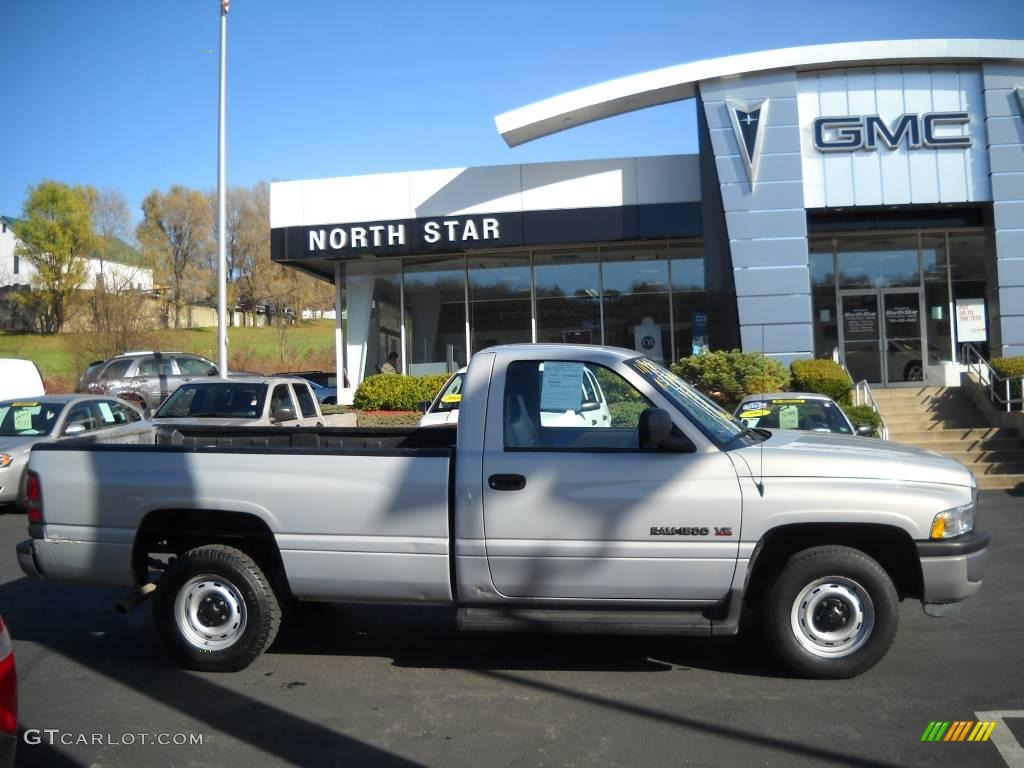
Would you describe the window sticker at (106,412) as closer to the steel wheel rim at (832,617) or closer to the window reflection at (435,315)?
the window reflection at (435,315)

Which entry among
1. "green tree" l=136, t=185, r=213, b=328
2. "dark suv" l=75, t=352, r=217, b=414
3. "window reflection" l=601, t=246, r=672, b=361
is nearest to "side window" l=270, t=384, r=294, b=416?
"dark suv" l=75, t=352, r=217, b=414

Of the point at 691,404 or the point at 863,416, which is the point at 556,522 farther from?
the point at 863,416

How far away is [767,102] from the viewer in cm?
1867

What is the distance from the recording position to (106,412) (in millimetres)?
13695

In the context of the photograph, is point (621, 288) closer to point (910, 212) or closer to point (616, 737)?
point (910, 212)

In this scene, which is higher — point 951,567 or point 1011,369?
point 1011,369

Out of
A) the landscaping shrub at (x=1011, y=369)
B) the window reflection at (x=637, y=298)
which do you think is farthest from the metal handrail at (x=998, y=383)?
the window reflection at (x=637, y=298)

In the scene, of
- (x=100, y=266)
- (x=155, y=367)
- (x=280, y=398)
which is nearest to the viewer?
(x=280, y=398)

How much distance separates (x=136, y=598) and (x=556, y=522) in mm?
2776

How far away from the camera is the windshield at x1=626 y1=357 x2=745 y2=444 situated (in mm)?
5164

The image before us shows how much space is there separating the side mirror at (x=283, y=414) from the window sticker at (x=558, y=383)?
7.52 meters

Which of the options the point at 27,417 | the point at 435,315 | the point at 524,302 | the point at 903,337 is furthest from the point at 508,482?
the point at 903,337

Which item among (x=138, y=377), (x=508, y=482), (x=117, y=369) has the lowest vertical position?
(x=508, y=482)

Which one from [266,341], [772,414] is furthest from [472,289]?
[266,341]
